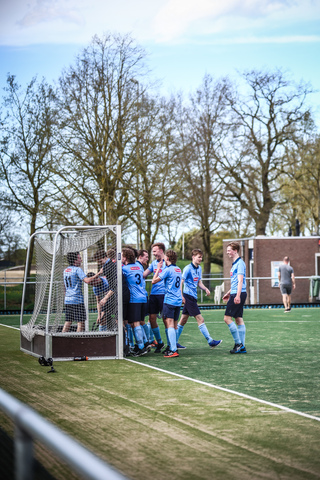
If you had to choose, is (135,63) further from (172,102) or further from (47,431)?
(47,431)

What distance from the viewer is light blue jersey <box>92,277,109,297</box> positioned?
12469mm

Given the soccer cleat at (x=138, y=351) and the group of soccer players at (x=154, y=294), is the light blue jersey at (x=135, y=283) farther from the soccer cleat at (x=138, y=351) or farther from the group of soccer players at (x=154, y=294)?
the soccer cleat at (x=138, y=351)

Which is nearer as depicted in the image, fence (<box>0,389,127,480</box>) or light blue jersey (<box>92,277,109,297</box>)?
fence (<box>0,389,127,480</box>)

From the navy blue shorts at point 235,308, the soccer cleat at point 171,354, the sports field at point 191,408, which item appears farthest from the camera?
the navy blue shorts at point 235,308

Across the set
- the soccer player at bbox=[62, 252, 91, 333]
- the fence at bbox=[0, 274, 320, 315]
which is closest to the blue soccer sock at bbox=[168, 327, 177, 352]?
the soccer player at bbox=[62, 252, 91, 333]

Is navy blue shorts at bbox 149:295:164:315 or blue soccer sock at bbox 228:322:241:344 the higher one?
navy blue shorts at bbox 149:295:164:315

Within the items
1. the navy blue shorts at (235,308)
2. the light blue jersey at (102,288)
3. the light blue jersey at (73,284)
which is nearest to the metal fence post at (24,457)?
the navy blue shorts at (235,308)

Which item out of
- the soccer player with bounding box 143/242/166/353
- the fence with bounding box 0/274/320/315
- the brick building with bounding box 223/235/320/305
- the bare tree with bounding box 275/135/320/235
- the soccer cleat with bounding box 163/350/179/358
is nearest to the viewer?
the soccer cleat with bounding box 163/350/179/358

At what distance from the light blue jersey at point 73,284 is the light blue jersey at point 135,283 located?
964mm

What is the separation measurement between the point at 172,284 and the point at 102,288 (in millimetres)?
1539

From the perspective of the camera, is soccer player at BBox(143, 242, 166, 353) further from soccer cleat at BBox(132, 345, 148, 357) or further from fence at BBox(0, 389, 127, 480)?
fence at BBox(0, 389, 127, 480)

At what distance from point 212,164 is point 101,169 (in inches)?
330

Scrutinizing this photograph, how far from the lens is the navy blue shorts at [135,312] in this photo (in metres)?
12.0

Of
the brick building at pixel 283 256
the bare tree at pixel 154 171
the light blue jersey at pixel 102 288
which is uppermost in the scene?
the bare tree at pixel 154 171
